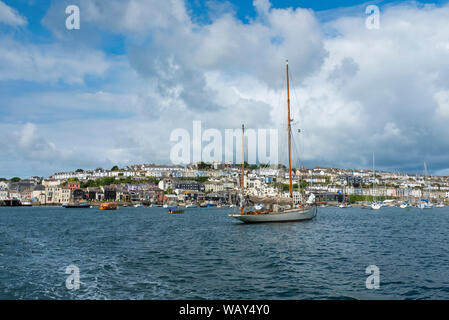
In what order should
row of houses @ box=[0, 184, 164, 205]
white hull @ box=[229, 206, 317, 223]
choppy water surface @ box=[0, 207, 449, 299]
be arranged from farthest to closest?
1. row of houses @ box=[0, 184, 164, 205]
2. white hull @ box=[229, 206, 317, 223]
3. choppy water surface @ box=[0, 207, 449, 299]

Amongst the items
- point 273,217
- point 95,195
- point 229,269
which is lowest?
point 229,269

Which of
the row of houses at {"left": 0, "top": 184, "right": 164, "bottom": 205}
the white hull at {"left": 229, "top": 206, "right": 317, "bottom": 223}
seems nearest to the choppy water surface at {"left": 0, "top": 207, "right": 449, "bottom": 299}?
the white hull at {"left": 229, "top": 206, "right": 317, "bottom": 223}

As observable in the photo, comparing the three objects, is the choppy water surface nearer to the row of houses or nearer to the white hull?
the white hull

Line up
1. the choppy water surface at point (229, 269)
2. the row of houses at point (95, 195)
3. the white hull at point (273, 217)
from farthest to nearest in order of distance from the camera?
the row of houses at point (95, 195), the white hull at point (273, 217), the choppy water surface at point (229, 269)

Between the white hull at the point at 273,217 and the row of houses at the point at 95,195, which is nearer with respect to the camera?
the white hull at the point at 273,217

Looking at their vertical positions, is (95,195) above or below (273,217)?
above

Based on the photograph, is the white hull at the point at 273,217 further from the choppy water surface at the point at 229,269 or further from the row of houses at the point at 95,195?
the row of houses at the point at 95,195

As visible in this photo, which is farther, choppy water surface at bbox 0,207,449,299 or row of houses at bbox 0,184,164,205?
row of houses at bbox 0,184,164,205

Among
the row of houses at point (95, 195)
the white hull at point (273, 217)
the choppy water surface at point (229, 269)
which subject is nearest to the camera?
the choppy water surface at point (229, 269)

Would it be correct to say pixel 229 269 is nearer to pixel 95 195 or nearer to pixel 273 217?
pixel 273 217

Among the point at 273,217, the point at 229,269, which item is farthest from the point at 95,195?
the point at 229,269

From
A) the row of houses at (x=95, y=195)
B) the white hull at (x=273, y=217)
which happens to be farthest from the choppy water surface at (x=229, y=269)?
the row of houses at (x=95, y=195)

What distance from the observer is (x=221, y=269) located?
18.4 meters
